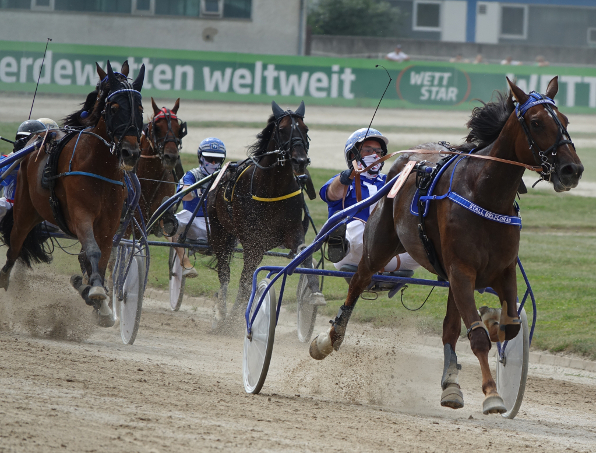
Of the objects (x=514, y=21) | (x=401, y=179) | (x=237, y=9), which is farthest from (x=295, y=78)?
(x=401, y=179)

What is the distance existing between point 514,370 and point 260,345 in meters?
1.51

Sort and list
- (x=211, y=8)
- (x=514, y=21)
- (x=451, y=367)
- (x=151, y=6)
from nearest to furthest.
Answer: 1. (x=451, y=367)
2. (x=151, y=6)
3. (x=211, y=8)
4. (x=514, y=21)

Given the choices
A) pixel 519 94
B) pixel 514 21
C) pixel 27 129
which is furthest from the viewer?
pixel 514 21

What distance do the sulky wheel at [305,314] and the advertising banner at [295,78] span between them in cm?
1410

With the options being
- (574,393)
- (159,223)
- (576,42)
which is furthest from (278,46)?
(574,393)

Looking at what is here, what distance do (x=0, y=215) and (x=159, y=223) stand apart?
67.7 inches

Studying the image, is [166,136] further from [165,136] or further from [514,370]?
[514,370]

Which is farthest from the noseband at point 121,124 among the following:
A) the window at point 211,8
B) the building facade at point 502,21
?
the building facade at point 502,21

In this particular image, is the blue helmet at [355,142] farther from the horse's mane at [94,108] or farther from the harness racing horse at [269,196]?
the horse's mane at [94,108]

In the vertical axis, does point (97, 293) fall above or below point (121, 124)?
below

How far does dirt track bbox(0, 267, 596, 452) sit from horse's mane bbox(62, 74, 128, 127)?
1544 mm

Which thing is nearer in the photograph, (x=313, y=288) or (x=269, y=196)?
(x=313, y=288)

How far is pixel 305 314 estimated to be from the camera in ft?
26.4

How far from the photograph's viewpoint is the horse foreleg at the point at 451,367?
15.4 ft
